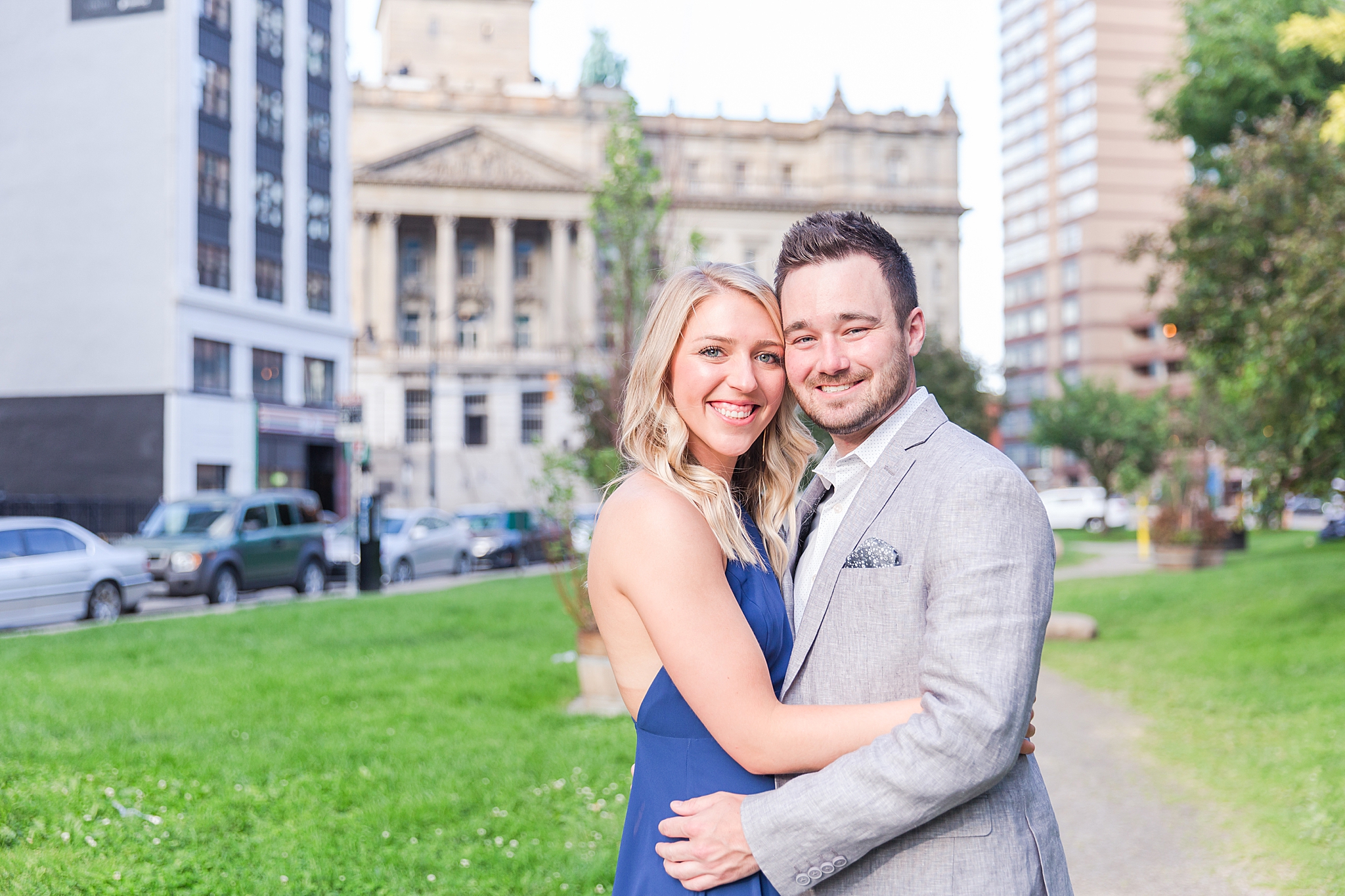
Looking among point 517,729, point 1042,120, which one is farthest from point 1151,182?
point 517,729

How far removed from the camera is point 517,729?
29.1ft

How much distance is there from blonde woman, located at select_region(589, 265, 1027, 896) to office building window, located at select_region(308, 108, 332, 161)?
46283mm

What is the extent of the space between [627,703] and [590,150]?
82.9 metres

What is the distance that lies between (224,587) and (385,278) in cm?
5943

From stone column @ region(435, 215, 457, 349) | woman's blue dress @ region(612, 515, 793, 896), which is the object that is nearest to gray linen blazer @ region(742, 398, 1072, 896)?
woman's blue dress @ region(612, 515, 793, 896)

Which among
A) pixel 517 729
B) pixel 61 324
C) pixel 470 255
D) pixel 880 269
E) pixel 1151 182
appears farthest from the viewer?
pixel 1151 182

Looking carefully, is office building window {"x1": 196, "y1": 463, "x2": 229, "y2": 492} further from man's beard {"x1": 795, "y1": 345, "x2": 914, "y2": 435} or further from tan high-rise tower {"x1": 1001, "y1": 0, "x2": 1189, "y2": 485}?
tan high-rise tower {"x1": 1001, "y1": 0, "x2": 1189, "y2": 485}

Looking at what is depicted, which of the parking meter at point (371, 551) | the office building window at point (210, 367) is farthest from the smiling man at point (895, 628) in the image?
the office building window at point (210, 367)

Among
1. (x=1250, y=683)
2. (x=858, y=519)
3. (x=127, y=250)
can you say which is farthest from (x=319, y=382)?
(x=858, y=519)

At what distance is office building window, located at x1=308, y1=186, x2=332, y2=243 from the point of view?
1781 inches

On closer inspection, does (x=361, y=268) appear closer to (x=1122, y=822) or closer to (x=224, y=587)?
(x=224, y=587)

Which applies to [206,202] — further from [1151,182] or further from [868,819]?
[1151,182]

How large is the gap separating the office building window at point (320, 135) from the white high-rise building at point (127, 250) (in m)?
4.12

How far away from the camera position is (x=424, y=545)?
2855 cm
